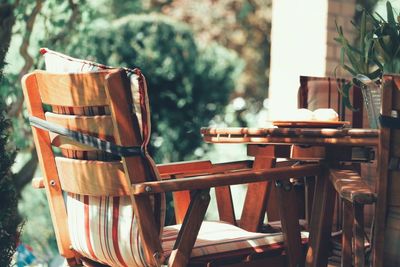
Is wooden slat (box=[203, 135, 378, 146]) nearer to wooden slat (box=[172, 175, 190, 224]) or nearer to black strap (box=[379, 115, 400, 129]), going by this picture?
wooden slat (box=[172, 175, 190, 224])

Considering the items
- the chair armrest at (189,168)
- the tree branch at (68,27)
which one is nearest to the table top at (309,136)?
the chair armrest at (189,168)

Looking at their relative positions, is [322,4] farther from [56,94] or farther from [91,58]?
[56,94]

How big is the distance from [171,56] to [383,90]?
4184 mm

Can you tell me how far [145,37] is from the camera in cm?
614

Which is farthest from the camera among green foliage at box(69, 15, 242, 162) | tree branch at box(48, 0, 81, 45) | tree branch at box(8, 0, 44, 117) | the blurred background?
green foliage at box(69, 15, 242, 162)

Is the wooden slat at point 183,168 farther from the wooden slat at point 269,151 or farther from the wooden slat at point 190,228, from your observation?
the wooden slat at point 190,228

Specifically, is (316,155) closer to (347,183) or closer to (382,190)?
(347,183)

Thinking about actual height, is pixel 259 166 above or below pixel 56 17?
below

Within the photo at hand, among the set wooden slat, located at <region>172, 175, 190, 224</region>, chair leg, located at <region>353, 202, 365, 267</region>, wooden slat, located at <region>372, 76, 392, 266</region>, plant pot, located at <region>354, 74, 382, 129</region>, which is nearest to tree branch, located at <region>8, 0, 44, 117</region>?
wooden slat, located at <region>172, 175, 190, 224</region>

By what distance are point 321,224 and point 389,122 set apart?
1.98 ft

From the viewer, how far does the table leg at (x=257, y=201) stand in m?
3.17

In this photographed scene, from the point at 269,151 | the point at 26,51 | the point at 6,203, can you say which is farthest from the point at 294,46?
the point at 6,203

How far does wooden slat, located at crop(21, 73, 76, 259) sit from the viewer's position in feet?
8.84

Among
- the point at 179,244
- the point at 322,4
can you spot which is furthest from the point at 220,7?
the point at 179,244
